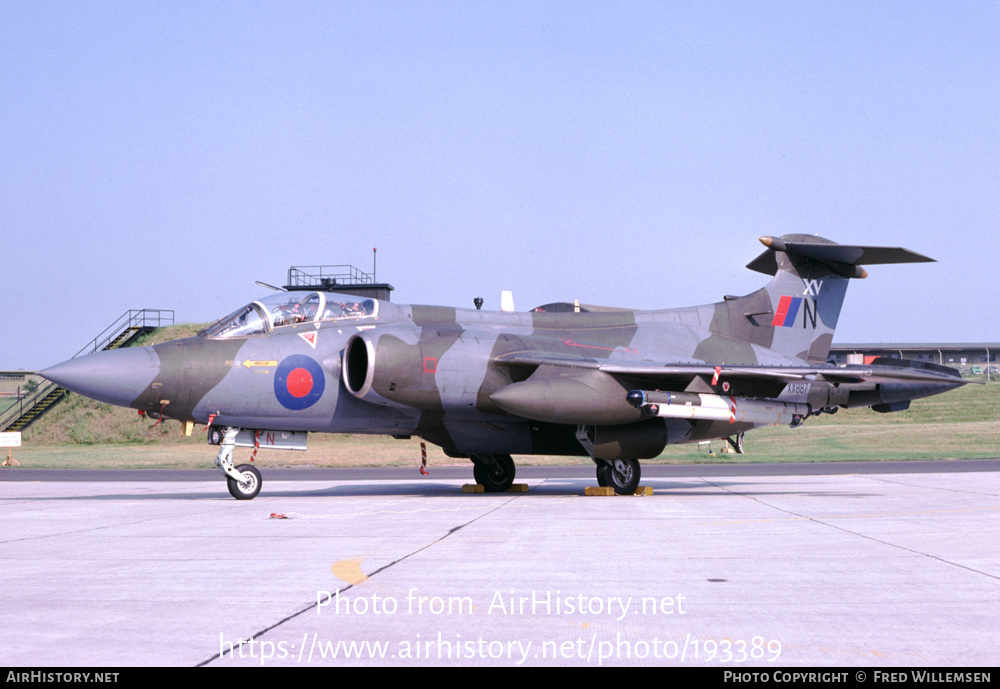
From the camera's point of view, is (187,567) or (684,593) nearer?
(684,593)

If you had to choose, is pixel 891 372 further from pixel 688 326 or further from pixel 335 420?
pixel 335 420

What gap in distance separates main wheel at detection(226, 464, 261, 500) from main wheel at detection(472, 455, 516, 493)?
15.9 feet

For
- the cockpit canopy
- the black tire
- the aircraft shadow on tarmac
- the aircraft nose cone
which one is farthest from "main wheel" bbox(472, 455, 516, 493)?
the aircraft nose cone

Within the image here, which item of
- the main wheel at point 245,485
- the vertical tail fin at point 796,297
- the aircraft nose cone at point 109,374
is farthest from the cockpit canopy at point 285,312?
the vertical tail fin at point 796,297

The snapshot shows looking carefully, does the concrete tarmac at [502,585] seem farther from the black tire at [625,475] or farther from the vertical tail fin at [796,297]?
the vertical tail fin at [796,297]

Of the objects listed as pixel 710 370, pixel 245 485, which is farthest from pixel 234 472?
pixel 710 370

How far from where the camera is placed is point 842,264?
19234 mm

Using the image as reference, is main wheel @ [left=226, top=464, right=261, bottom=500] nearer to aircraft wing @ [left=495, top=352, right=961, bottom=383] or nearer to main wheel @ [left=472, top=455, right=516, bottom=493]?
aircraft wing @ [left=495, top=352, right=961, bottom=383]

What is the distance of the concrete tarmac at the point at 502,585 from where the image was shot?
171 inches

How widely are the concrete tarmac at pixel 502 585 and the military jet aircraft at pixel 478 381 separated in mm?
1965

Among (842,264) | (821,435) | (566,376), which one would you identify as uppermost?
(842,264)

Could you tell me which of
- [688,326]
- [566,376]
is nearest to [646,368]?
[566,376]

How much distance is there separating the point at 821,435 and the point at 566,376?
29.8m

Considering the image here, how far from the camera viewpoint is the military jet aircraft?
44.3ft
